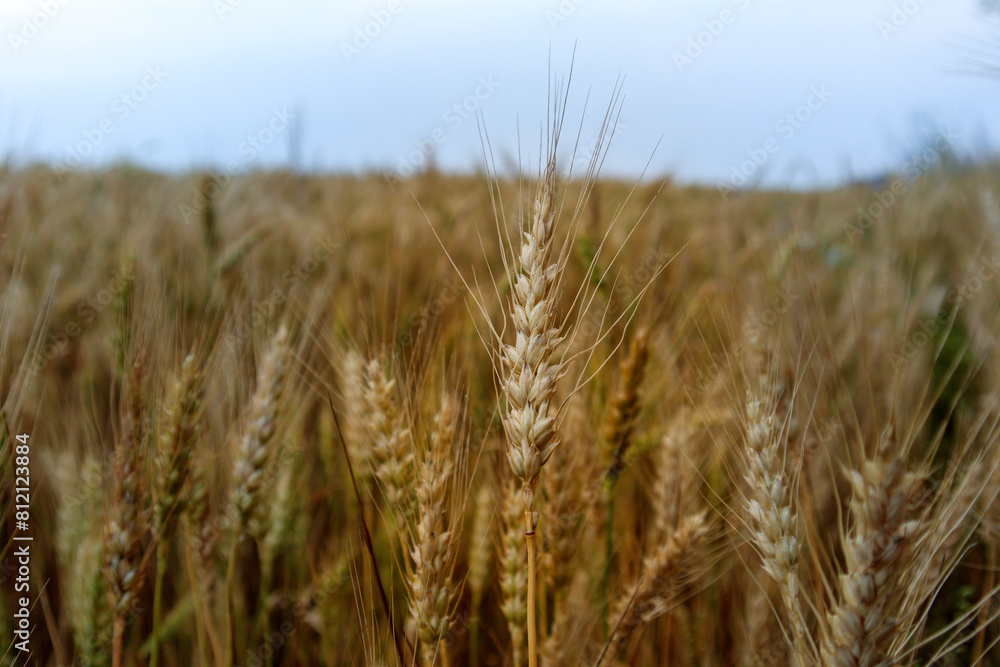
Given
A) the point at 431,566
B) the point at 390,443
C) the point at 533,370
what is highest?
the point at 533,370

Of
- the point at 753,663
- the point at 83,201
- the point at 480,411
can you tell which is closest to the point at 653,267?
the point at 480,411

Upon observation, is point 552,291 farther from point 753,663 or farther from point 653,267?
point 653,267

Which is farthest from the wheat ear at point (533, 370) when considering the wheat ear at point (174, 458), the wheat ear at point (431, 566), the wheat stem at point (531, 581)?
the wheat ear at point (174, 458)

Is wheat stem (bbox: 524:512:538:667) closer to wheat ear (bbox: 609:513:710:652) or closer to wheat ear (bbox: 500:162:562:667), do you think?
wheat ear (bbox: 500:162:562:667)

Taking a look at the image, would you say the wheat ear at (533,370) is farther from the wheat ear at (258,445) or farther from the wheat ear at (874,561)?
the wheat ear at (258,445)

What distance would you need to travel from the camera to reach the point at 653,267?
2350 millimetres

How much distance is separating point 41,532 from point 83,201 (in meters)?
3.29

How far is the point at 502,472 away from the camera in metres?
1.12

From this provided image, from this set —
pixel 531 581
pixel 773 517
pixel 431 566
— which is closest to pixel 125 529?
pixel 431 566

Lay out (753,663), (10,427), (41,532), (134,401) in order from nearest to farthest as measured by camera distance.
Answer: (134,401) → (10,427) → (753,663) → (41,532)

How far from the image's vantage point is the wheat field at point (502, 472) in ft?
2.92

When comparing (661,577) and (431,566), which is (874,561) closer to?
(661,577)

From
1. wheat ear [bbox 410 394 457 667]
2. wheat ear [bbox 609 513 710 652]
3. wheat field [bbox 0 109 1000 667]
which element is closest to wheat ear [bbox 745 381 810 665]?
wheat field [bbox 0 109 1000 667]

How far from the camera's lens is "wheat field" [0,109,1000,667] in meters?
0.89
